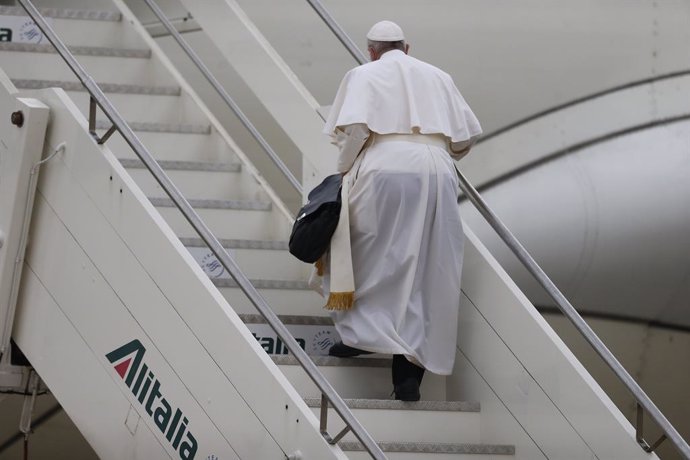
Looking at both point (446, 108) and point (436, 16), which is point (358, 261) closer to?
point (446, 108)

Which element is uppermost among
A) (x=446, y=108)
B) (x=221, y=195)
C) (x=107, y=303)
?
(x=446, y=108)

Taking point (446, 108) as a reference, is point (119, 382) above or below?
below

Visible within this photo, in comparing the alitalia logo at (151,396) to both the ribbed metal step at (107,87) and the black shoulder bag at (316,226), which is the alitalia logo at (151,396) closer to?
the black shoulder bag at (316,226)

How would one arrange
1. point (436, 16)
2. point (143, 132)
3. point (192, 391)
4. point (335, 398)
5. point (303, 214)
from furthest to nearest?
point (436, 16) < point (143, 132) < point (303, 214) < point (192, 391) < point (335, 398)

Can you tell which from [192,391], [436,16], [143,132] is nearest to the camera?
[192,391]

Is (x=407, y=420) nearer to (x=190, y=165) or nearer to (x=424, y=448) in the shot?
(x=424, y=448)

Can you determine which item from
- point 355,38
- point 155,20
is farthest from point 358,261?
point 155,20

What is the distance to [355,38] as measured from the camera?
5.28 meters

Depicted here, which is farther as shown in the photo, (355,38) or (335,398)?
(355,38)

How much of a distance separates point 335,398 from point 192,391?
0.47 metres

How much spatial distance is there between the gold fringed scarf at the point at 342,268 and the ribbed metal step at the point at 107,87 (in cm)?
159

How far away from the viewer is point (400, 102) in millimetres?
3809

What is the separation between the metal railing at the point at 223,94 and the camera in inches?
195

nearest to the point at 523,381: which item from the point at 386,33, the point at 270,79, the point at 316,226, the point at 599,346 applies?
the point at 599,346
